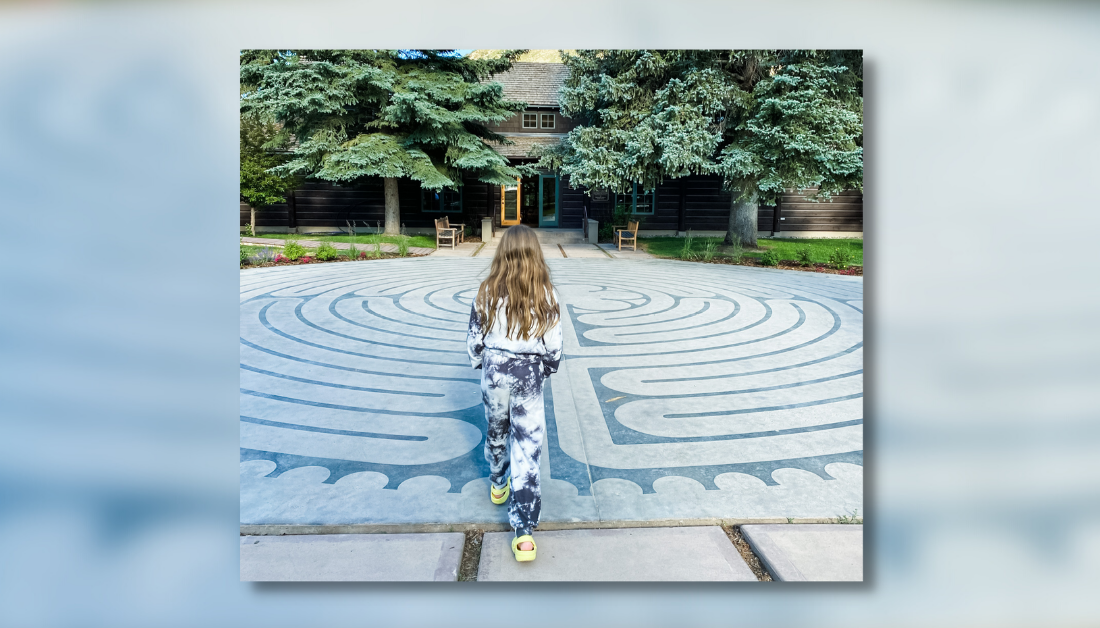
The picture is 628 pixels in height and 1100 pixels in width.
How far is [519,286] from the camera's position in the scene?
260cm

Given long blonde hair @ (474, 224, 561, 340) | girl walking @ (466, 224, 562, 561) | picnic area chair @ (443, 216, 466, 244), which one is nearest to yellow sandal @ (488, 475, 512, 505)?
girl walking @ (466, 224, 562, 561)

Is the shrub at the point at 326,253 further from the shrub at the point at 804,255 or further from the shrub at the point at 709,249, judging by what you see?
the shrub at the point at 804,255

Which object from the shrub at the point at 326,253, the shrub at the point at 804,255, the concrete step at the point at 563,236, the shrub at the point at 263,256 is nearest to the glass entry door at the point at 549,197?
the concrete step at the point at 563,236

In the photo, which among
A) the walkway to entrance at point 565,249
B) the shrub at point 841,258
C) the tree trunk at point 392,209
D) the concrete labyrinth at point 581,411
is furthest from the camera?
the tree trunk at point 392,209

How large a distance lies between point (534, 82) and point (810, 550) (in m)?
12.0

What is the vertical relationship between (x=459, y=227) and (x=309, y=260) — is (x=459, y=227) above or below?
above

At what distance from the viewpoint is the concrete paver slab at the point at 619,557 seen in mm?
2635

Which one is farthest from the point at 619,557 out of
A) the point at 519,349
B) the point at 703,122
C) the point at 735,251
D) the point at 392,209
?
the point at 392,209

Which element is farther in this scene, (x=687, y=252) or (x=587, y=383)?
(x=687, y=252)

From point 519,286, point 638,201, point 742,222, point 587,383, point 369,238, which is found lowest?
point 587,383

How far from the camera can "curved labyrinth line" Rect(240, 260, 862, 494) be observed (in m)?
3.64

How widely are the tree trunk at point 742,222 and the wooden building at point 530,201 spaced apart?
336 millimetres
